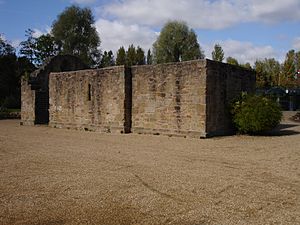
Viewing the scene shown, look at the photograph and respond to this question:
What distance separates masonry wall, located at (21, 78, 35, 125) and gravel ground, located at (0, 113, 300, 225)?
464 inches

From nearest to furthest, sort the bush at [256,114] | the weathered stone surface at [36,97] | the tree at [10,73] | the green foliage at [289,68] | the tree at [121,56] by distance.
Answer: the bush at [256,114] < the weathered stone surface at [36,97] < the tree at [10,73] < the green foliage at [289,68] < the tree at [121,56]

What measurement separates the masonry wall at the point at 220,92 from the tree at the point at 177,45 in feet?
108

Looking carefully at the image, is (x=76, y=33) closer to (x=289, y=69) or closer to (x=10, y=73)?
Answer: (x=10, y=73)

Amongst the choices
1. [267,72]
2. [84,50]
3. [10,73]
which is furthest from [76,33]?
[267,72]

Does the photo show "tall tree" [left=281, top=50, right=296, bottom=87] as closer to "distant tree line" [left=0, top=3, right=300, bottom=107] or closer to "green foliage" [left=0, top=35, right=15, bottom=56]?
"distant tree line" [left=0, top=3, right=300, bottom=107]

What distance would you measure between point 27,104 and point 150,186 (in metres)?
17.9

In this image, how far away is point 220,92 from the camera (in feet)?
45.4

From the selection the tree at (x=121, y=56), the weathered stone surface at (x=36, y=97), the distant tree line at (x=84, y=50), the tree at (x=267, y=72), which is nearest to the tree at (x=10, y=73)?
the distant tree line at (x=84, y=50)

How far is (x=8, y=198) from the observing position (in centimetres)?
507

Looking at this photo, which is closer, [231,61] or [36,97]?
[36,97]

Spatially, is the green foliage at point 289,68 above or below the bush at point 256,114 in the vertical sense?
above

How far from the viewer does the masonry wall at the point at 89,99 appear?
15479 millimetres

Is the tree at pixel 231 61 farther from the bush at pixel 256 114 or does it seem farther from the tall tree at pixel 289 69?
the bush at pixel 256 114

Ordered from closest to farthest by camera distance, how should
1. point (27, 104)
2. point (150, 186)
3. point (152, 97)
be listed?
point (150, 186) < point (152, 97) < point (27, 104)
